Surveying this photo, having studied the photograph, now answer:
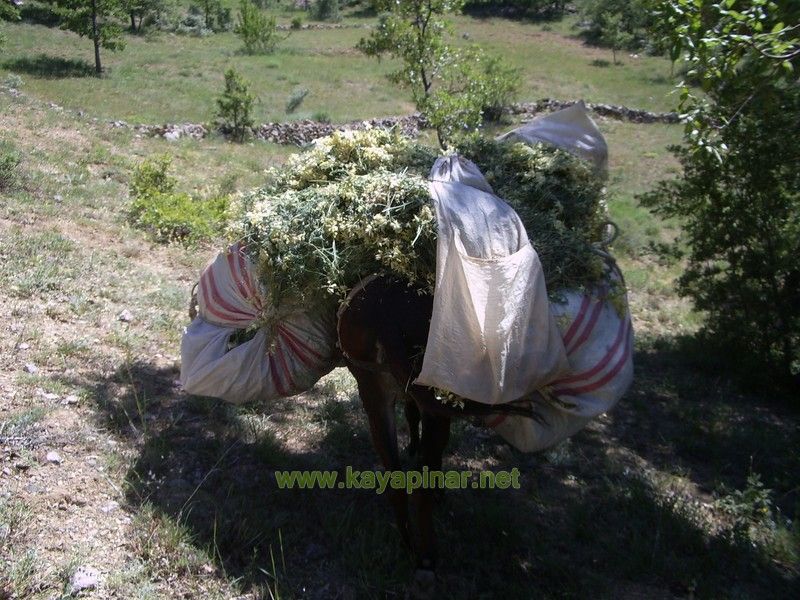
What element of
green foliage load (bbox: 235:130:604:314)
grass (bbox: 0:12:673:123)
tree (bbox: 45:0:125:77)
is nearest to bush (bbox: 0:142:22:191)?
green foliage load (bbox: 235:130:604:314)

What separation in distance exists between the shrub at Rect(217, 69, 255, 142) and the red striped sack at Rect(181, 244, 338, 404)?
13854 mm

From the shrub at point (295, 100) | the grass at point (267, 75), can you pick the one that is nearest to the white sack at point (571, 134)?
the grass at point (267, 75)

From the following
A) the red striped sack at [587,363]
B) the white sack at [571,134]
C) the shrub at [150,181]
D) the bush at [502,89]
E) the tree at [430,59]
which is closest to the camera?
the red striped sack at [587,363]

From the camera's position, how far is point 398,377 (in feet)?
10.8

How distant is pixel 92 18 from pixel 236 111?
446 inches

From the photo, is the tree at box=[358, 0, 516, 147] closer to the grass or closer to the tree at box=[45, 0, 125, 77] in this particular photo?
the grass

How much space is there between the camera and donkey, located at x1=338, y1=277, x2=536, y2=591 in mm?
3266

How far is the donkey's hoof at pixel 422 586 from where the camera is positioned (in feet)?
11.3

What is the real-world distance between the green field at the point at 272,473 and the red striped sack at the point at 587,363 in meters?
0.91

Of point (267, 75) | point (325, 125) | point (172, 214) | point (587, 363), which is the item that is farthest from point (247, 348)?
point (267, 75)

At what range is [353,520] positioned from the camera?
3.90 meters

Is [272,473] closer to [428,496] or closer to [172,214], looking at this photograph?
[428,496]

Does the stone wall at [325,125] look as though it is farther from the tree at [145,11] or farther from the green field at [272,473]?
the tree at [145,11]

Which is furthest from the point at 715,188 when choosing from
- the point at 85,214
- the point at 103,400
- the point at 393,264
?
the point at 85,214
